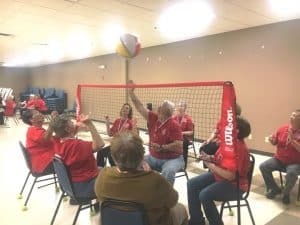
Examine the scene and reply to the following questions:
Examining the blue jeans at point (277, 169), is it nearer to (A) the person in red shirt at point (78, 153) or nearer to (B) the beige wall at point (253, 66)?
(B) the beige wall at point (253, 66)

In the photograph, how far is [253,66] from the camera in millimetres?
5582

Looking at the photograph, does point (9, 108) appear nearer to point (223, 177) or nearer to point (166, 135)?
point (166, 135)

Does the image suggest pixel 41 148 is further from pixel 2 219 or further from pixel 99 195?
pixel 99 195

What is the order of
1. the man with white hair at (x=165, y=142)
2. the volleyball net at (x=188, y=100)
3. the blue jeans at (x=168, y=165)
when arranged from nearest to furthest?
the blue jeans at (x=168, y=165), the man with white hair at (x=165, y=142), the volleyball net at (x=188, y=100)


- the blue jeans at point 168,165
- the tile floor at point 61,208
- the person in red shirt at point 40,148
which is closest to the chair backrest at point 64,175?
the tile floor at point 61,208

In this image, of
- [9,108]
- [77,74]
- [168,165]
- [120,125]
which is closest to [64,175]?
[168,165]

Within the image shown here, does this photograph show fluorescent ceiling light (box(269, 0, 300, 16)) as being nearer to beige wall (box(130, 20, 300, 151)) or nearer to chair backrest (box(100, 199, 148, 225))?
beige wall (box(130, 20, 300, 151))

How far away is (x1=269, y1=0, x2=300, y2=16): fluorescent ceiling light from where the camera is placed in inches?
155

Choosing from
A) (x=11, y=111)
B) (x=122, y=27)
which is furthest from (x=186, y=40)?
(x=11, y=111)

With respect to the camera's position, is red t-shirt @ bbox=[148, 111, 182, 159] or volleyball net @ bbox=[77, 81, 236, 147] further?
volleyball net @ bbox=[77, 81, 236, 147]

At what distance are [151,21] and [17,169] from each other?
11.3 feet

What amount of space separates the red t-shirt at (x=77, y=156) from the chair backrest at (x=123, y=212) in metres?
0.93

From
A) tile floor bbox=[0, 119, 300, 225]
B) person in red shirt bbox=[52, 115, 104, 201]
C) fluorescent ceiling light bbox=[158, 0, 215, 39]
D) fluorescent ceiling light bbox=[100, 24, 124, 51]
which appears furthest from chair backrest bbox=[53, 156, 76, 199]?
fluorescent ceiling light bbox=[100, 24, 124, 51]

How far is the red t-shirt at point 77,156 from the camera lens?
2428mm
